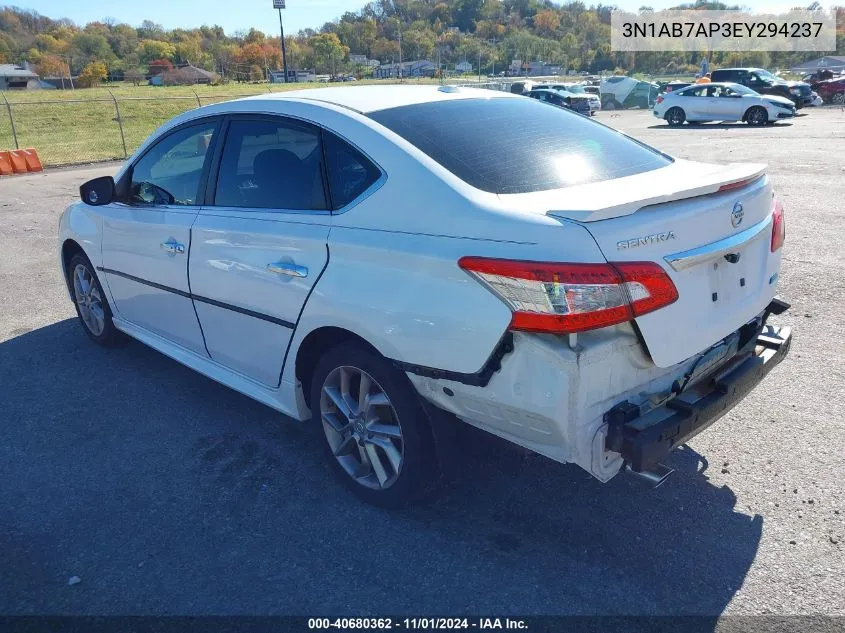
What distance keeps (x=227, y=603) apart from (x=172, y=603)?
0.22 metres

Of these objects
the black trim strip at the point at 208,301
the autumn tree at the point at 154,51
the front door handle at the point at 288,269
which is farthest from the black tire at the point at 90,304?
the autumn tree at the point at 154,51

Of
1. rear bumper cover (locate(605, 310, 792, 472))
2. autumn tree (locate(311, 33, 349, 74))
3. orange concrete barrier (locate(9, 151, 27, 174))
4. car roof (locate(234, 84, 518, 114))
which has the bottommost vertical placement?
rear bumper cover (locate(605, 310, 792, 472))

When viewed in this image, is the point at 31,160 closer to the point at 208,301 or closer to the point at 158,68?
the point at 208,301

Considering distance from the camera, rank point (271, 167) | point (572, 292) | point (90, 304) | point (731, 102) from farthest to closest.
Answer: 1. point (731, 102)
2. point (90, 304)
3. point (271, 167)
4. point (572, 292)

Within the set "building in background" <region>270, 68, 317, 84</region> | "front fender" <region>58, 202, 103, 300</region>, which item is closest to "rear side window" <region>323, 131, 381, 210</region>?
"front fender" <region>58, 202, 103, 300</region>

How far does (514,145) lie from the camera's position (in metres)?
3.12

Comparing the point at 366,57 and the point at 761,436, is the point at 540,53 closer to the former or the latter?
the point at 366,57

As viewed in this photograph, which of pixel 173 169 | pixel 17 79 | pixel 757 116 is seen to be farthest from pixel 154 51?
pixel 173 169

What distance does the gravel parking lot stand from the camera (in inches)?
103

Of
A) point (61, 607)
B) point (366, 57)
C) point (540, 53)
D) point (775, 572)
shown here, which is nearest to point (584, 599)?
point (775, 572)

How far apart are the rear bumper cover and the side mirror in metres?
3.53

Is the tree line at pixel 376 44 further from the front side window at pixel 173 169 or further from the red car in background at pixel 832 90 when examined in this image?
the front side window at pixel 173 169

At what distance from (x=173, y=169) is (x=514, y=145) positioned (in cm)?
223

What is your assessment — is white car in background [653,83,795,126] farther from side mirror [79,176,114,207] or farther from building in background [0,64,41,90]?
building in background [0,64,41,90]
